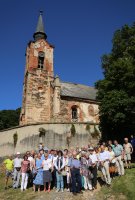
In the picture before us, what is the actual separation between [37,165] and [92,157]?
2913mm

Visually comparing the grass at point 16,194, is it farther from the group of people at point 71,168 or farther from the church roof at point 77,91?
the church roof at point 77,91

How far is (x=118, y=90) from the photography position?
73.0ft

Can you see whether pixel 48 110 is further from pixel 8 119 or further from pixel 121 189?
pixel 8 119

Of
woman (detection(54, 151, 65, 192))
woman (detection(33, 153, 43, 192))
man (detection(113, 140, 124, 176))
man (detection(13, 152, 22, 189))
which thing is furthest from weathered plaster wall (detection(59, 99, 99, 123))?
woman (detection(54, 151, 65, 192))

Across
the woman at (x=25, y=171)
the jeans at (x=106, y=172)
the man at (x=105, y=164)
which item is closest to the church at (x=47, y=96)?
the woman at (x=25, y=171)

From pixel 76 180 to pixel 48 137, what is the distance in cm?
1175

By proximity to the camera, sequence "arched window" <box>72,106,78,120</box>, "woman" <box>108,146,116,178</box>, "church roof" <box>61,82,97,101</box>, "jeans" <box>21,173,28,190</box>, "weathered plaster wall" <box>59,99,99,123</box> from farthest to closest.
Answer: "church roof" <box>61,82,97,101</box> < "arched window" <box>72,106,78,120</box> < "weathered plaster wall" <box>59,99,99,123</box> < "jeans" <box>21,173,28,190</box> < "woman" <box>108,146,116,178</box>

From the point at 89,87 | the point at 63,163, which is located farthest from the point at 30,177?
the point at 89,87

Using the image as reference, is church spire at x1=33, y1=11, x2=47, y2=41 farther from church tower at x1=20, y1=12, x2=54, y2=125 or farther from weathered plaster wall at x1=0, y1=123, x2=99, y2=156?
weathered plaster wall at x1=0, y1=123, x2=99, y2=156

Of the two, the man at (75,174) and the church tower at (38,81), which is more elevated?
the church tower at (38,81)

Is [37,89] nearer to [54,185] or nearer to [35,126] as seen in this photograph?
[35,126]

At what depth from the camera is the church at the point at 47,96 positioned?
32906 millimetres

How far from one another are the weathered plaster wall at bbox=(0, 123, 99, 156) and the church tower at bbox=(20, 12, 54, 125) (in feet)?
26.8

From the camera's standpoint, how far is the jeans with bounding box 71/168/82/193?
11.7 meters
